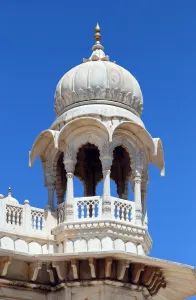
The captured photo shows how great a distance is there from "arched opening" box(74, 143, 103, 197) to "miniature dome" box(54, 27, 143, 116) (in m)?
Answer: 1.80

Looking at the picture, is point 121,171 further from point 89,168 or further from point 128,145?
point 128,145

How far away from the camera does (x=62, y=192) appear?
22.8 metres

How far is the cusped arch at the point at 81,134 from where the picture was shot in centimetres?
2150

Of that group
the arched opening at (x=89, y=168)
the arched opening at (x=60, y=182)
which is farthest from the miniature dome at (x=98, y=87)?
the arched opening at (x=89, y=168)

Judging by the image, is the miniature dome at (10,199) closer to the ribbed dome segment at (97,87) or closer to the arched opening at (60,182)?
the arched opening at (60,182)

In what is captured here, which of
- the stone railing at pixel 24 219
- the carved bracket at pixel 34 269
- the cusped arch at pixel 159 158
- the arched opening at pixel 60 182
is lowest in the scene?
the carved bracket at pixel 34 269

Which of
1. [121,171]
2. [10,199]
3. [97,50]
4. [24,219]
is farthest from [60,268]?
[97,50]

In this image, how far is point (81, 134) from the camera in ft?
71.2

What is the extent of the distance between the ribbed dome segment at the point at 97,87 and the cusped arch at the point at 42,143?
0.87 m

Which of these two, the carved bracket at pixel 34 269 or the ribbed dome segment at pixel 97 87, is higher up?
the ribbed dome segment at pixel 97 87

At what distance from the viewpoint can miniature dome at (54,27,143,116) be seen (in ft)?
72.4

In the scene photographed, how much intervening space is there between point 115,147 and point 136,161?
677 mm

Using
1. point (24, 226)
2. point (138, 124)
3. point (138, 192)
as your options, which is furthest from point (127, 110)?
point (24, 226)

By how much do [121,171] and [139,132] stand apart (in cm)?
225
